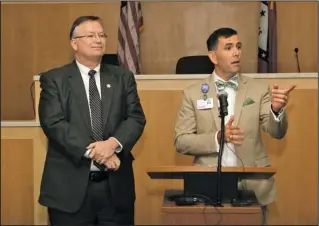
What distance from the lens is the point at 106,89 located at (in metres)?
3.08

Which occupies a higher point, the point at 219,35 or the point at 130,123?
the point at 219,35

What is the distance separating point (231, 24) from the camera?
7.88 m

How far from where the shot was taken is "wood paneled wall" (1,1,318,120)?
782cm

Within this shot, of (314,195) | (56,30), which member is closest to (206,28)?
(56,30)

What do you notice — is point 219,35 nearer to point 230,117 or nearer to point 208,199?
point 230,117

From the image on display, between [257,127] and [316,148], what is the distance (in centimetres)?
161

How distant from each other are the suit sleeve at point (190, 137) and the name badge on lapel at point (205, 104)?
0.05 m

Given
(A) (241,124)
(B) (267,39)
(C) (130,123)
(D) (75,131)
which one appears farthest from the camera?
(B) (267,39)

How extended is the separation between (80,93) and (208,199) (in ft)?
2.94

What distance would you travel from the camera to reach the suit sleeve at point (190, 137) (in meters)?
3.05

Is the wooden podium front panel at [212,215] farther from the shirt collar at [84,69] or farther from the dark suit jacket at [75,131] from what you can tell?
the shirt collar at [84,69]

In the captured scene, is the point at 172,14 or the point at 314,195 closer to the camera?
the point at 314,195

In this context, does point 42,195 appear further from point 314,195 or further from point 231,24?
point 231,24

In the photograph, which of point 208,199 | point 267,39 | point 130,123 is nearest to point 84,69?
point 130,123
